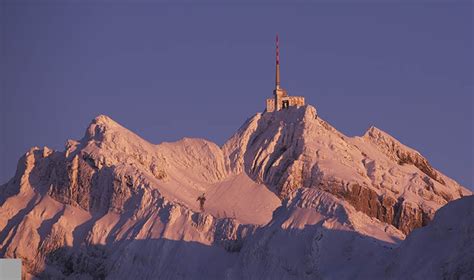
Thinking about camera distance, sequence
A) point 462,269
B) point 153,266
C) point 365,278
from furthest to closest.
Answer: point 153,266 → point 365,278 → point 462,269

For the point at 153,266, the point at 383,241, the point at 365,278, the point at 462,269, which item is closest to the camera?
the point at 462,269

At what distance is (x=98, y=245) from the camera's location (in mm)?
195750

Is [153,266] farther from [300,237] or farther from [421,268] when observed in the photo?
[421,268]

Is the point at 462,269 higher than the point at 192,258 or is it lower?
lower

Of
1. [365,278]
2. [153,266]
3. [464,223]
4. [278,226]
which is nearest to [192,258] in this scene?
[153,266]

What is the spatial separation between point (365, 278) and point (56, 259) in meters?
45.0

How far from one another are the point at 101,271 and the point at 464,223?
54.9m

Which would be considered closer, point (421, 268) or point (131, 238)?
point (421, 268)

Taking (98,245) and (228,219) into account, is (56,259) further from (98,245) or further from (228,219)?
(228,219)

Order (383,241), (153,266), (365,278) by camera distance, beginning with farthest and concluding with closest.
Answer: (153,266) → (383,241) → (365,278)

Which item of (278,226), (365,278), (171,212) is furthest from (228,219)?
(365,278)

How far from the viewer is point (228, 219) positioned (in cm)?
19388

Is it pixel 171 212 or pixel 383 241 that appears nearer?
pixel 383 241

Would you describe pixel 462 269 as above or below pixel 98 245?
below
